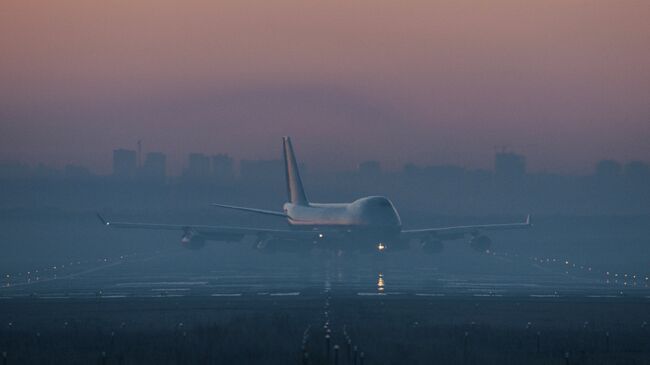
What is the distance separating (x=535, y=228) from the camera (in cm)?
17238

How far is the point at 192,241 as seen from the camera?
101 meters

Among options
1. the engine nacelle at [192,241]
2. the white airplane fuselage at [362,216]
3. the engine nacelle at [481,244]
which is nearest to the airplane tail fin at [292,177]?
the white airplane fuselage at [362,216]

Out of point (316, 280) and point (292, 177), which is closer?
point (316, 280)

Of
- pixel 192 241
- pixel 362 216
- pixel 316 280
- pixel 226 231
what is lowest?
pixel 316 280

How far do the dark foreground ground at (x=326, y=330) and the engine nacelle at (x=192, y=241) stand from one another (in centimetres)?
4232

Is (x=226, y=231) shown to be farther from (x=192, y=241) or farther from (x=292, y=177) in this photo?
(x=292, y=177)

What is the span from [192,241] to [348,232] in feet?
49.4

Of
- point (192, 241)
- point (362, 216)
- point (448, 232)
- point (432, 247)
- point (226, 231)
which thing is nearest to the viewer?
point (362, 216)

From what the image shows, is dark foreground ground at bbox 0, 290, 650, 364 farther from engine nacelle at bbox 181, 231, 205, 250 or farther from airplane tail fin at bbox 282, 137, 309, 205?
airplane tail fin at bbox 282, 137, 309, 205

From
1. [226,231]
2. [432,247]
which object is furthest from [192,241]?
[432,247]

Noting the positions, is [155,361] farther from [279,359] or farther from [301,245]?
[301,245]

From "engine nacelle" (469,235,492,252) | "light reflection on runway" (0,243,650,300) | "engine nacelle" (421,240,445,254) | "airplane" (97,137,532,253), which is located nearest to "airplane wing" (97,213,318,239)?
"airplane" (97,137,532,253)

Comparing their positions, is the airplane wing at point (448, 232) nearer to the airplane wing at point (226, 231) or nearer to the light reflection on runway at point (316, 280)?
the light reflection on runway at point (316, 280)

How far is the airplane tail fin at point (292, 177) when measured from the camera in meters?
119
